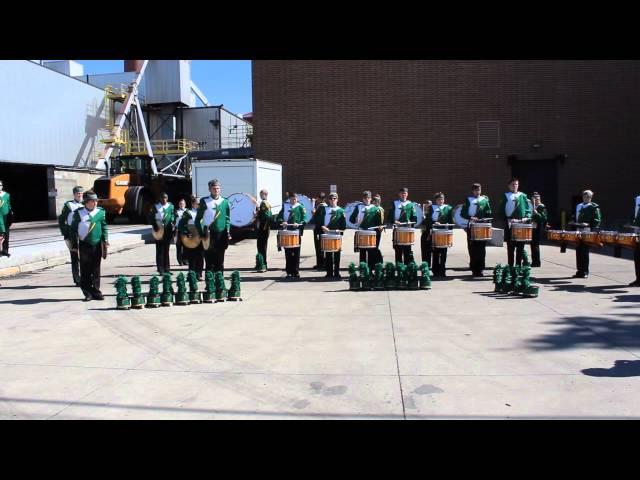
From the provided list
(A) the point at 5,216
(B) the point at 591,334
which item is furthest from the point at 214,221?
(B) the point at 591,334

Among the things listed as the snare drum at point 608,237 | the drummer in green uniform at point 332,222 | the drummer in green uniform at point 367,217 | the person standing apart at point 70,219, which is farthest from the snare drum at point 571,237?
the person standing apart at point 70,219

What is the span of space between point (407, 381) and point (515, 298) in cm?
522

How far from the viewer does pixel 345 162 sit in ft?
101

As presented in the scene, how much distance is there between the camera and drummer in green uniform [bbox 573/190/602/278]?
12062 mm

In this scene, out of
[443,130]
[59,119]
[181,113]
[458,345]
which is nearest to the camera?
[458,345]

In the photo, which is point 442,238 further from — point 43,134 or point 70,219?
point 43,134

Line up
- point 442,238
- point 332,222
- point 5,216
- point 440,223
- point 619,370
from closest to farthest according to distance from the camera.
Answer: point 619,370 < point 442,238 < point 332,222 < point 440,223 < point 5,216

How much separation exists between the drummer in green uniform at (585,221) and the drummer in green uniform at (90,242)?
9.71 m

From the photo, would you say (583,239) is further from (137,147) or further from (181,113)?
(181,113)

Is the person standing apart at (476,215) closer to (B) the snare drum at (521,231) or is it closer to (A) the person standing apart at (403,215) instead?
(B) the snare drum at (521,231)

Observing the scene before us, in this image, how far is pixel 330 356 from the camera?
6539mm

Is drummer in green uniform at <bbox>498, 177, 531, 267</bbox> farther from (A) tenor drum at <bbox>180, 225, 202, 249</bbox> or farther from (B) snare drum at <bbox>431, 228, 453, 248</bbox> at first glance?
(A) tenor drum at <bbox>180, 225, 202, 249</bbox>

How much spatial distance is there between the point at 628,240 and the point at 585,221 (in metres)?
1.42
